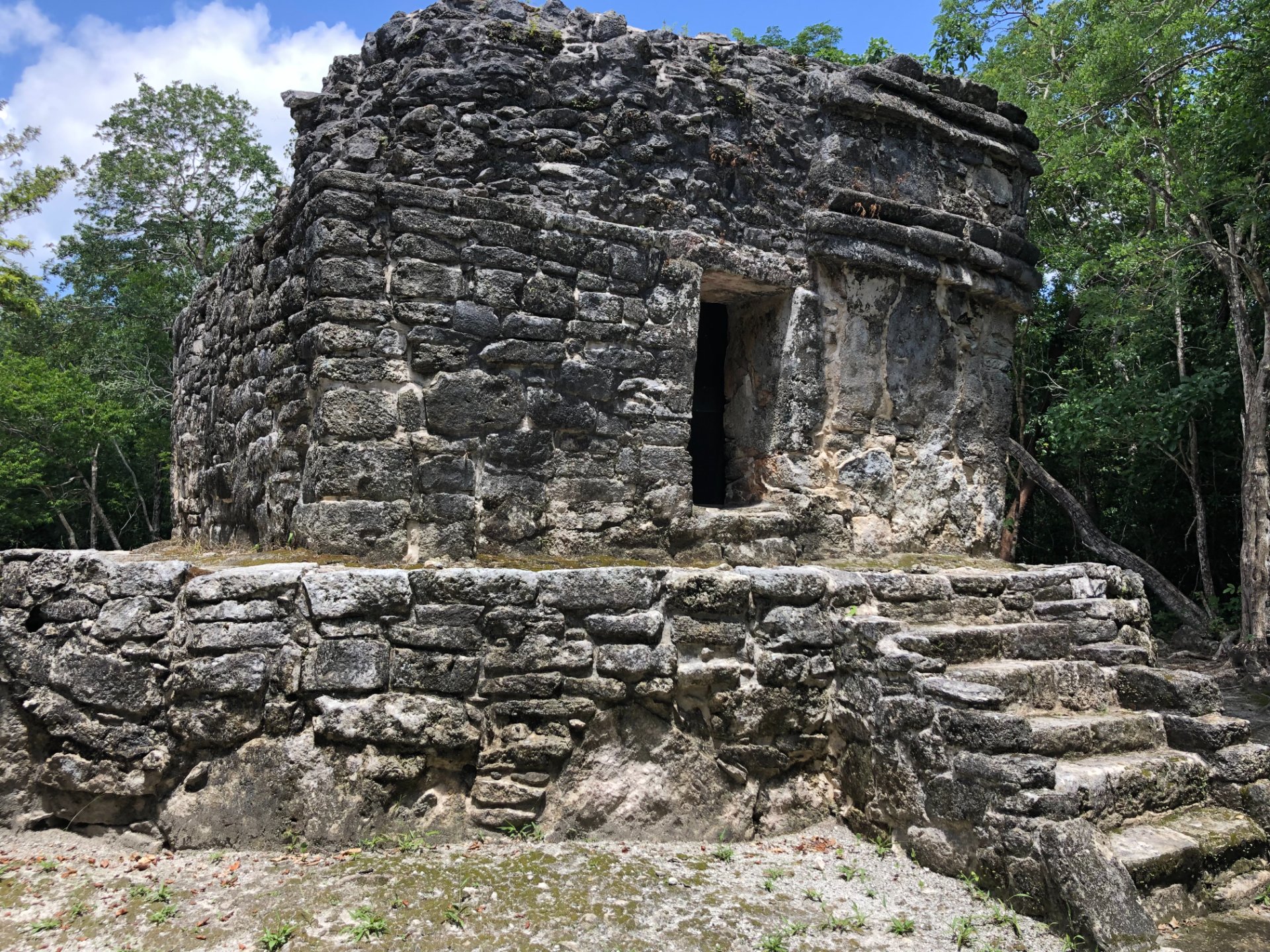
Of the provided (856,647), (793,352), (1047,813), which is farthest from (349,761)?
(793,352)

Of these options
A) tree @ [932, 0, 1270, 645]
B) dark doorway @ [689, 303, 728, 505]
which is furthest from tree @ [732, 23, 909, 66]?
dark doorway @ [689, 303, 728, 505]

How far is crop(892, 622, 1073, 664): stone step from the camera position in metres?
4.25

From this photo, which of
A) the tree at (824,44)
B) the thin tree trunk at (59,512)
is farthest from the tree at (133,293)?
the tree at (824,44)

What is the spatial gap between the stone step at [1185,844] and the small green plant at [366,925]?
2761mm

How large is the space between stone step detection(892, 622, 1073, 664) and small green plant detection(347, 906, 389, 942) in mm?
2531

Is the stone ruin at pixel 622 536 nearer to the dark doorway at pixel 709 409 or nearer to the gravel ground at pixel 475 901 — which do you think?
the gravel ground at pixel 475 901

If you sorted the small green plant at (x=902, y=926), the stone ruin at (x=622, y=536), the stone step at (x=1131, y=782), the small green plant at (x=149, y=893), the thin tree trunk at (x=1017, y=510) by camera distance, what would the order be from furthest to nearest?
the thin tree trunk at (x=1017, y=510), the stone ruin at (x=622, y=536), the stone step at (x=1131, y=782), the small green plant at (x=902, y=926), the small green plant at (x=149, y=893)

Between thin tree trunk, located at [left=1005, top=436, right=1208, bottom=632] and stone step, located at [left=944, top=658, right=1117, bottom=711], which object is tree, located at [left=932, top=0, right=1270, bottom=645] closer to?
thin tree trunk, located at [left=1005, top=436, right=1208, bottom=632]

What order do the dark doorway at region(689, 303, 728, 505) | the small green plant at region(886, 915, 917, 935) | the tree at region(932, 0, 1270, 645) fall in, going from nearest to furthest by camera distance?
the small green plant at region(886, 915, 917, 935) → the dark doorway at region(689, 303, 728, 505) → the tree at region(932, 0, 1270, 645)

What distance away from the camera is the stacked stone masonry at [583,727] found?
12.0ft

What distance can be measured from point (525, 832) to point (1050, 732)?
7.53ft

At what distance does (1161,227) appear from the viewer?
11.9 m

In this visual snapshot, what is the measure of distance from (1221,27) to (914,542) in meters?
6.55

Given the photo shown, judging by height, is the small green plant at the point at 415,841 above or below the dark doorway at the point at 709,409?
below
